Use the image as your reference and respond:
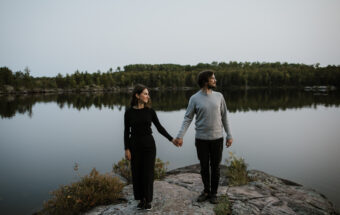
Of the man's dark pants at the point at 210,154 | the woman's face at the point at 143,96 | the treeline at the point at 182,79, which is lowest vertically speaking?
the man's dark pants at the point at 210,154

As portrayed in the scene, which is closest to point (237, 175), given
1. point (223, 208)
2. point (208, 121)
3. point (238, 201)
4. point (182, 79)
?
point (238, 201)

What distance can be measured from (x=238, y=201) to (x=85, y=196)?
3.30 meters

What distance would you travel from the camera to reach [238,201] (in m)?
4.88

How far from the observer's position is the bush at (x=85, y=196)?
193 inches

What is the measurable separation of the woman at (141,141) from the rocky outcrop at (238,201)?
1.50ft

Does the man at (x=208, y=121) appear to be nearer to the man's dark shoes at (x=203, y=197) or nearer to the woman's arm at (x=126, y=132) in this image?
the man's dark shoes at (x=203, y=197)

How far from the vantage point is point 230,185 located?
5984 millimetres

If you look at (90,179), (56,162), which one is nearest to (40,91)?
(56,162)

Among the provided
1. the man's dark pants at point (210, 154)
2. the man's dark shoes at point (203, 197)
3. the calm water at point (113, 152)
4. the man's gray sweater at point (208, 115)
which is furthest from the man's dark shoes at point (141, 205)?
the calm water at point (113, 152)

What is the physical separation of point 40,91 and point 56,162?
94.0 metres

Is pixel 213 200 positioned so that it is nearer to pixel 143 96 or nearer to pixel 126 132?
pixel 126 132

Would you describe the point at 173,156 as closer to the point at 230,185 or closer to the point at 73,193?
the point at 230,185

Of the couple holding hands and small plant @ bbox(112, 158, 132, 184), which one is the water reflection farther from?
the couple holding hands

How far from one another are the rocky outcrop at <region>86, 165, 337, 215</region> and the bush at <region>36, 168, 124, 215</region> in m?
0.24
